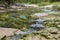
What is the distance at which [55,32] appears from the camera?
4562mm

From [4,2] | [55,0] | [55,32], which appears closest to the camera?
[55,32]

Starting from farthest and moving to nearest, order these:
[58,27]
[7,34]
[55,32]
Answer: [58,27] < [55,32] < [7,34]

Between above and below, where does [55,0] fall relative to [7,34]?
below

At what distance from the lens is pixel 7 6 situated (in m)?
10.6

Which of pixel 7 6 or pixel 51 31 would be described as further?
pixel 7 6

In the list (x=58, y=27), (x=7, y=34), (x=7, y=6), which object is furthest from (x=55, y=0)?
(x=7, y=34)

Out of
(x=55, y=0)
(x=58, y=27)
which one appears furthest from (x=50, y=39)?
(x=55, y=0)

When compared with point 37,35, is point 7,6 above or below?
below

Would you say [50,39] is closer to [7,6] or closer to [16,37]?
[16,37]

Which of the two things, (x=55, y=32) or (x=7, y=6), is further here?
(x=7, y=6)

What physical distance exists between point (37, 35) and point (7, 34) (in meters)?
0.70

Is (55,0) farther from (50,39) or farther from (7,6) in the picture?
(50,39)

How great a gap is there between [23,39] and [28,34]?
0.47m

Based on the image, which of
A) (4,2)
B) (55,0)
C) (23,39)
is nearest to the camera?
(23,39)
